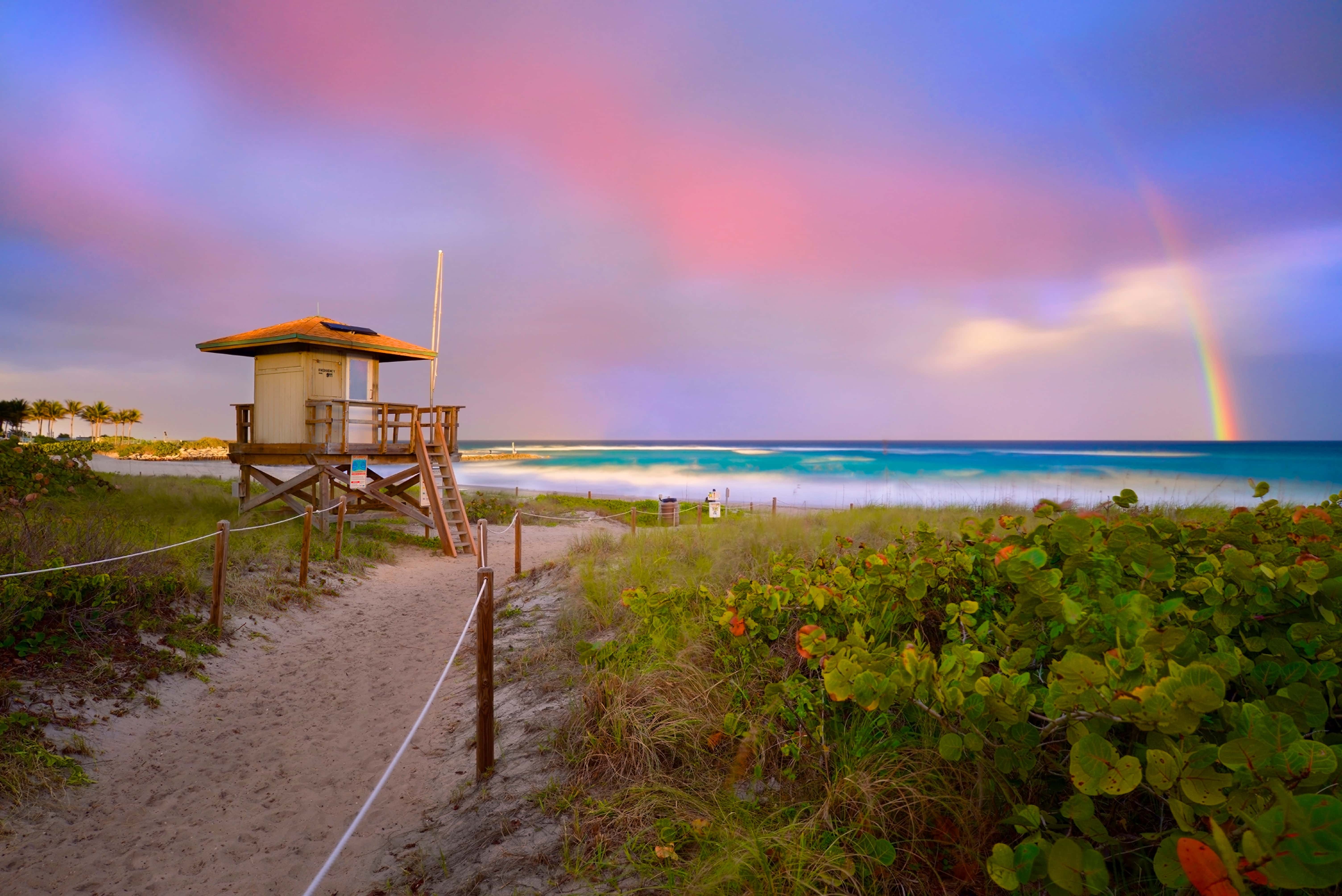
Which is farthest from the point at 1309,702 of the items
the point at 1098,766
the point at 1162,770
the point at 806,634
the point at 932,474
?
the point at 932,474

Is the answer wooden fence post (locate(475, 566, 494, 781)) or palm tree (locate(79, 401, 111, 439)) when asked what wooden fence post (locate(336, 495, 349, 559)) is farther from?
palm tree (locate(79, 401, 111, 439))

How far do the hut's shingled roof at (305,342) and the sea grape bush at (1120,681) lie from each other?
12587mm

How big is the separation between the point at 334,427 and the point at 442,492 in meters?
2.68

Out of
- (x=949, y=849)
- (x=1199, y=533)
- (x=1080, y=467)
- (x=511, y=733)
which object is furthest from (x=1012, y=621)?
(x=1080, y=467)

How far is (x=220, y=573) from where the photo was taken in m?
6.84

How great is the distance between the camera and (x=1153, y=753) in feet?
4.90

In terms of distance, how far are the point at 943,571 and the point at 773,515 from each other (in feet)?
26.5

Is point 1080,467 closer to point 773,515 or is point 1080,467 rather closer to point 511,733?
Answer: point 773,515

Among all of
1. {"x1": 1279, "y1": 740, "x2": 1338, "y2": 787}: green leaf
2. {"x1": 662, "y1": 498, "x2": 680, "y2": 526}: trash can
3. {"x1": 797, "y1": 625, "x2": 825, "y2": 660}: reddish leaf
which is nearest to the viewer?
{"x1": 1279, "y1": 740, "x2": 1338, "y2": 787}: green leaf

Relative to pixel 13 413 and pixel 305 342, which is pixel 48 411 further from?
pixel 305 342

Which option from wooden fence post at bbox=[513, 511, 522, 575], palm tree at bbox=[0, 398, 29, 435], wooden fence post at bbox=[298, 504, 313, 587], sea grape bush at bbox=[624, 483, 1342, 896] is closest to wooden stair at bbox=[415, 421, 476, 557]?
wooden fence post at bbox=[513, 511, 522, 575]

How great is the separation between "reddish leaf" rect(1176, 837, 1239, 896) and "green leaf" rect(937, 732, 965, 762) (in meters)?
0.73

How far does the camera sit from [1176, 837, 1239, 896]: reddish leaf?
49.1 inches

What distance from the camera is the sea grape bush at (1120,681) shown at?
4.61ft
